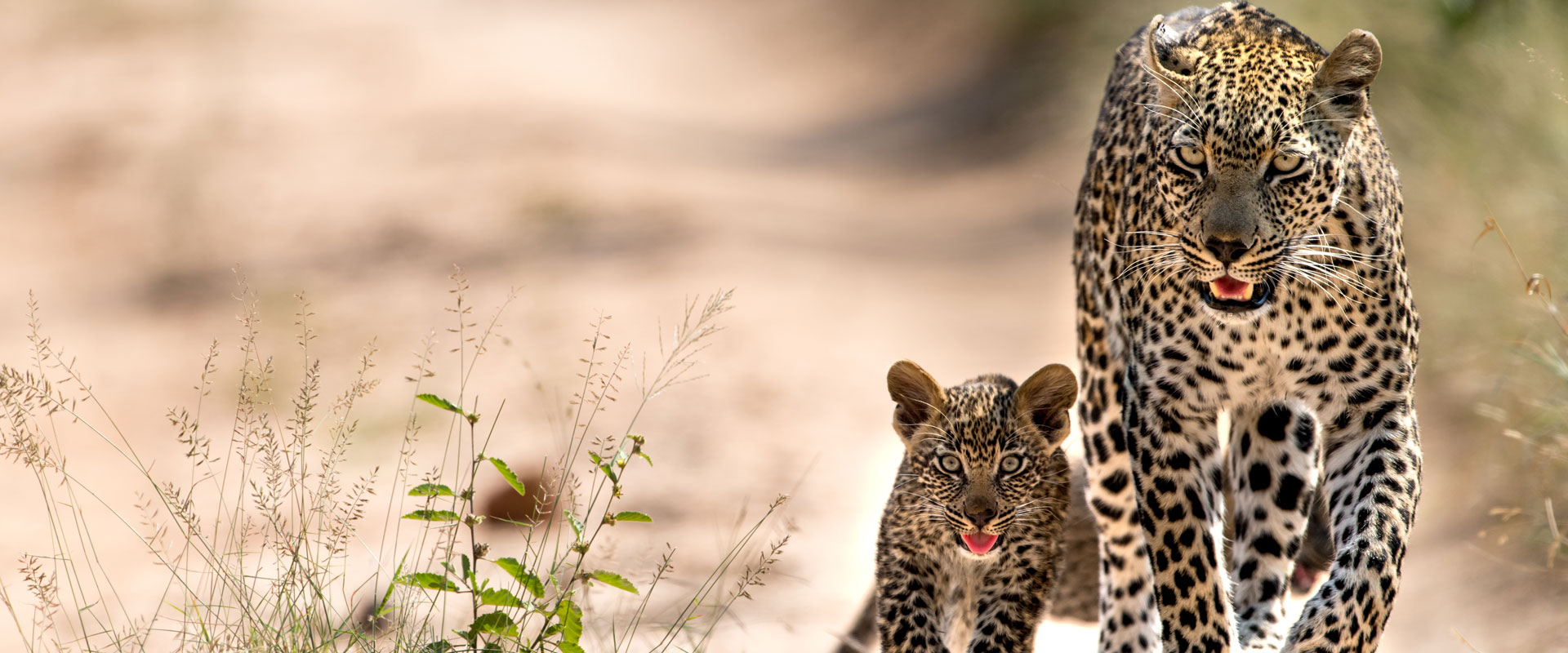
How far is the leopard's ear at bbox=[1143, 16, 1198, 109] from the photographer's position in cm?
495

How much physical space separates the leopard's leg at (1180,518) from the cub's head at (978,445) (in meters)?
0.47

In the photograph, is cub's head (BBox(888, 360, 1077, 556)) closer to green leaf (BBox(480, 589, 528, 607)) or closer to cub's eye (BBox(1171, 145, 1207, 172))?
cub's eye (BBox(1171, 145, 1207, 172))

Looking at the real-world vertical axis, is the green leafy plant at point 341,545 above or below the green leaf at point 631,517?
above

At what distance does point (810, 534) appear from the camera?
958 centimetres

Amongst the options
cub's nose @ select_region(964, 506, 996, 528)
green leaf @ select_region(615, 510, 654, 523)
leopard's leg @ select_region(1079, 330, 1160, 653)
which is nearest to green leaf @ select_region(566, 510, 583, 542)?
green leaf @ select_region(615, 510, 654, 523)

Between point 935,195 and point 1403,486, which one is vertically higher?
point 935,195

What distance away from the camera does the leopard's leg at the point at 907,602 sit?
5555 mm

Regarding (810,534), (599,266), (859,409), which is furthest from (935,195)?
(810,534)

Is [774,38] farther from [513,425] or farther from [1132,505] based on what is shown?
[1132,505]

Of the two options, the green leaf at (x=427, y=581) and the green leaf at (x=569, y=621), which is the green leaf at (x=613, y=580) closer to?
the green leaf at (x=569, y=621)

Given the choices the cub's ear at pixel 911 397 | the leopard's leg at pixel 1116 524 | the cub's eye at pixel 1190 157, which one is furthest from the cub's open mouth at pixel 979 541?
the cub's eye at pixel 1190 157

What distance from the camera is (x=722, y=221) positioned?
53.2 ft

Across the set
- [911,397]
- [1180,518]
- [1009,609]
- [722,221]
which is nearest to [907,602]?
[1009,609]

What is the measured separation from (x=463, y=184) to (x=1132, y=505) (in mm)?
11962
